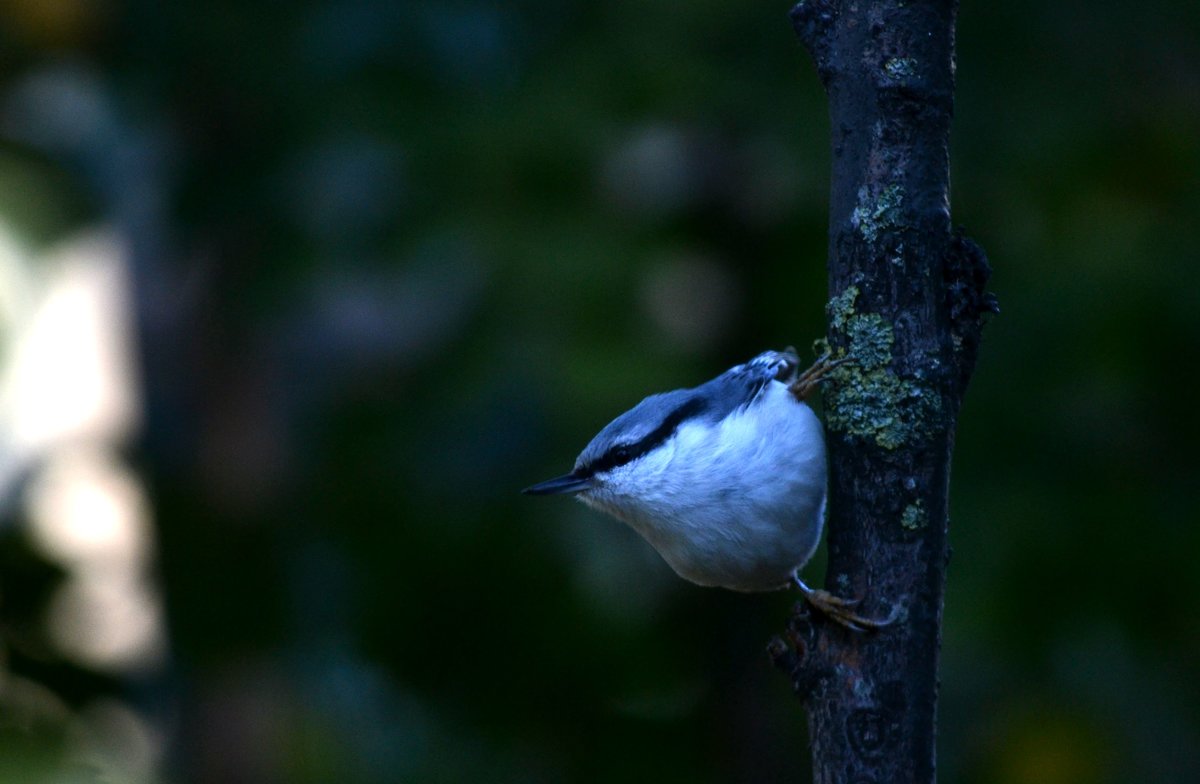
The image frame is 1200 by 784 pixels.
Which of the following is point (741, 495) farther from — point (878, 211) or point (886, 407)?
point (878, 211)

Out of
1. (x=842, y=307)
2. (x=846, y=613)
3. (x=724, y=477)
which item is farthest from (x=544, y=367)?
(x=846, y=613)

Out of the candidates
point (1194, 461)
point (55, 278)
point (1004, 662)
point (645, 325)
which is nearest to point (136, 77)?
point (55, 278)

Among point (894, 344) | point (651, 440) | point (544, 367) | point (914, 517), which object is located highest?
point (544, 367)

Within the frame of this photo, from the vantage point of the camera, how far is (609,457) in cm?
223

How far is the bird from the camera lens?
6.64ft

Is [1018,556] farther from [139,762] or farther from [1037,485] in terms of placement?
[139,762]

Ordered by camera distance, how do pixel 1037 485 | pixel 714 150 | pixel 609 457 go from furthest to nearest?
pixel 714 150
pixel 1037 485
pixel 609 457

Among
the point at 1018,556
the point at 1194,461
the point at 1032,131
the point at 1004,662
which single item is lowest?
the point at 1004,662

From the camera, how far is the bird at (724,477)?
2025 millimetres

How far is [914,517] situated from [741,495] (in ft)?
1.89

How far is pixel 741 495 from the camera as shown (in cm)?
204

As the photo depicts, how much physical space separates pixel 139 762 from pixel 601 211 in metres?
1.98

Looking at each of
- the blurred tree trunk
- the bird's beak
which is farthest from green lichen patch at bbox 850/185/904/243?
the bird's beak

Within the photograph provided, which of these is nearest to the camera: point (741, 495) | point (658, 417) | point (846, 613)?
point (846, 613)
